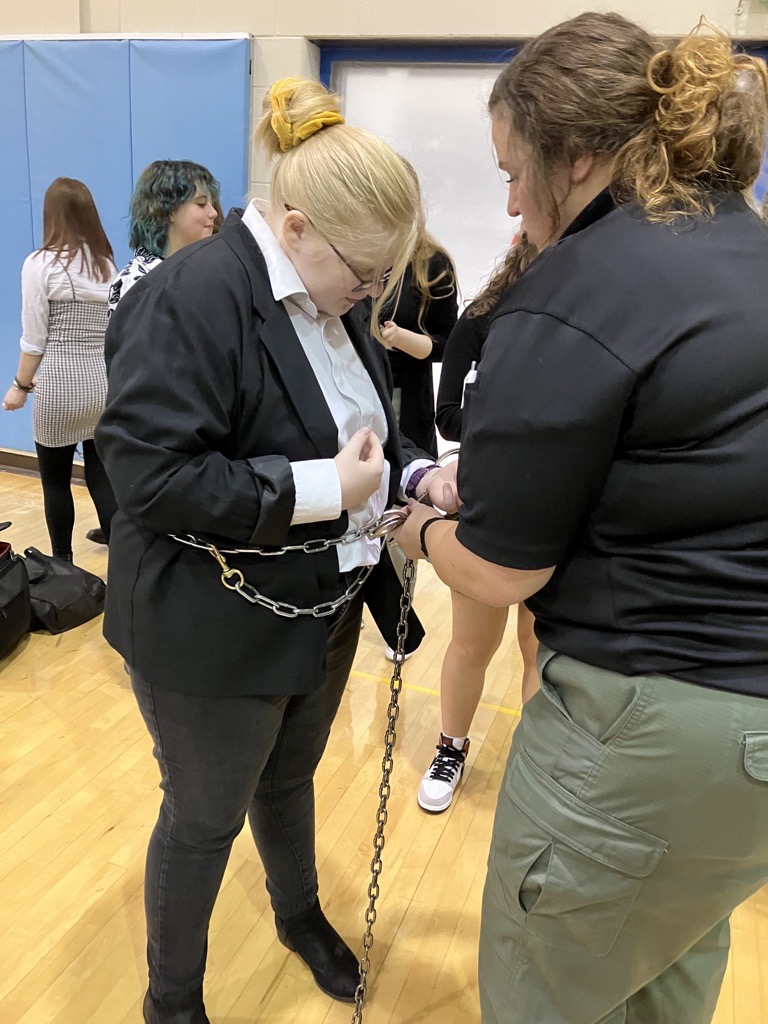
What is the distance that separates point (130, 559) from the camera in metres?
1.11

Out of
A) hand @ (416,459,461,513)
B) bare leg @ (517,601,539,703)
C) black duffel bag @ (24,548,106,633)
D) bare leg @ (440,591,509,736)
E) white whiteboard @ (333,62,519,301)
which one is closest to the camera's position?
hand @ (416,459,461,513)

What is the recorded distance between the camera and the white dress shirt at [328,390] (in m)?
1.04

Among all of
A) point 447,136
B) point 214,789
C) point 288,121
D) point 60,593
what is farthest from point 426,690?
point 447,136

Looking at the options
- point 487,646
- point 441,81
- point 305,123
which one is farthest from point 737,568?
→ point 441,81

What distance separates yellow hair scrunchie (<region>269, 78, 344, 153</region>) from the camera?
1020 mm

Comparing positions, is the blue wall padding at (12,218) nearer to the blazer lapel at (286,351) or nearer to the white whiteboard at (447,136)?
the white whiteboard at (447,136)

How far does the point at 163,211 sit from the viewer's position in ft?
7.86

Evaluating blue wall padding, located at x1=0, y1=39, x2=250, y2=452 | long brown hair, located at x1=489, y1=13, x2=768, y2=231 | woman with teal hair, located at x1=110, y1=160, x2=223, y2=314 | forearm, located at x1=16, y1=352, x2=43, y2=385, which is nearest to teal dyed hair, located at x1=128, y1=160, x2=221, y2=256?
woman with teal hair, located at x1=110, y1=160, x2=223, y2=314

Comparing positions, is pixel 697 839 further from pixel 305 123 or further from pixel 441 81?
pixel 441 81

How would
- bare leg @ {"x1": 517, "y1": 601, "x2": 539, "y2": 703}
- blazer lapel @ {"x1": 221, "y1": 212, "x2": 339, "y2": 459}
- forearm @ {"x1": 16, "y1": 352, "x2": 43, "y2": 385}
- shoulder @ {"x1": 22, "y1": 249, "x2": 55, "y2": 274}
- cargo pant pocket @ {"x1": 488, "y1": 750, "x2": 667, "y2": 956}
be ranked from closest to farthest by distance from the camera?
cargo pant pocket @ {"x1": 488, "y1": 750, "x2": 667, "y2": 956} → blazer lapel @ {"x1": 221, "y1": 212, "x2": 339, "y2": 459} → bare leg @ {"x1": 517, "y1": 601, "x2": 539, "y2": 703} → shoulder @ {"x1": 22, "y1": 249, "x2": 55, "y2": 274} → forearm @ {"x1": 16, "y1": 352, "x2": 43, "y2": 385}

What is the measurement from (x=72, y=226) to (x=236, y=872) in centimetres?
243

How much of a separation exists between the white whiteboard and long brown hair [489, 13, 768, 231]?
9.12ft

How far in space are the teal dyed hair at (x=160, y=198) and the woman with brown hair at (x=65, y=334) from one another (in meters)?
0.65

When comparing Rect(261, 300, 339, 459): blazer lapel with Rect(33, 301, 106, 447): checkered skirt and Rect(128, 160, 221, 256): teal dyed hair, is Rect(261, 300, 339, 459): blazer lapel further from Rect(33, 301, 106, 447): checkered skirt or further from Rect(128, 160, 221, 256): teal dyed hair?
Rect(33, 301, 106, 447): checkered skirt
